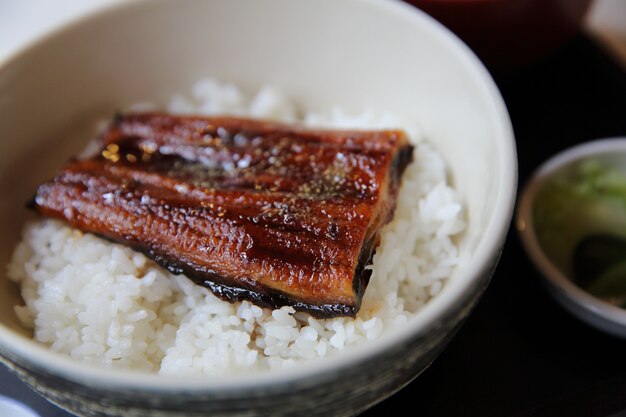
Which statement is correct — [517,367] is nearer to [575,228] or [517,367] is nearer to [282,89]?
[575,228]

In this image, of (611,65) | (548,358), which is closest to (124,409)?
(548,358)

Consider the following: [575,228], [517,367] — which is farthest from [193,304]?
[575,228]

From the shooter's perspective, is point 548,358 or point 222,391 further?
point 548,358

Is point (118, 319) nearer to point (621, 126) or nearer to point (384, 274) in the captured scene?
point (384, 274)

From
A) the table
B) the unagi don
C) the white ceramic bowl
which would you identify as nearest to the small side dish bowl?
the table

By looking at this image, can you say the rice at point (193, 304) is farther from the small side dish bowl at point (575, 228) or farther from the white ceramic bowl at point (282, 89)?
the small side dish bowl at point (575, 228)
